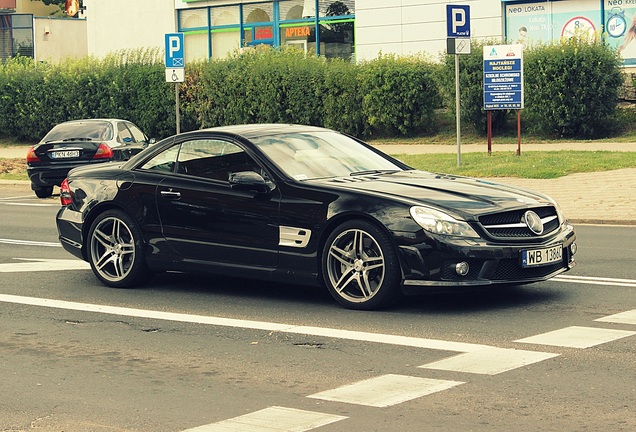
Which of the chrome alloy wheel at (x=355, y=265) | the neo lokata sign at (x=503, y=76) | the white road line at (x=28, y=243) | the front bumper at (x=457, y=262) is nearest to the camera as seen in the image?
the front bumper at (x=457, y=262)

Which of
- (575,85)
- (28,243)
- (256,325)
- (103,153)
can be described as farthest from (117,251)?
(575,85)

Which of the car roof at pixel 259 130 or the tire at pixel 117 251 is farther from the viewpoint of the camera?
the tire at pixel 117 251

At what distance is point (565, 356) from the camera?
24.2 ft

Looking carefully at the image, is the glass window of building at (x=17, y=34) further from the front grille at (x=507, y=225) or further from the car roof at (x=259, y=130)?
the front grille at (x=507, y=225)

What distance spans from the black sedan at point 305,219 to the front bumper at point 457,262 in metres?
0.01

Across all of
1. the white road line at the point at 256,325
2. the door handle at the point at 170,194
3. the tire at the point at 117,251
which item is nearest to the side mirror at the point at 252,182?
the door handle at the point at 170,194

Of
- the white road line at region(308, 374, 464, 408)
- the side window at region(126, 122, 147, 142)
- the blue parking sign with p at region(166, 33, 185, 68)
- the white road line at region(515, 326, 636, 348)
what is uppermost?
the blue parking sign with p at region(166, 33, 185, 68)

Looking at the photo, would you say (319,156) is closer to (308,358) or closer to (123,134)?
(308,358)

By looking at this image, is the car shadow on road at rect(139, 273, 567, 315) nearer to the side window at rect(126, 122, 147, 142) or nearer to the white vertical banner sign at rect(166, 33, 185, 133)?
the side window at rect(126, 122, 147, 142)

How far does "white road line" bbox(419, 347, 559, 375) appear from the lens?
7109 millimetres

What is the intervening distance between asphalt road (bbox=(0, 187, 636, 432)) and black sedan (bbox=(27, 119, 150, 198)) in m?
11.2

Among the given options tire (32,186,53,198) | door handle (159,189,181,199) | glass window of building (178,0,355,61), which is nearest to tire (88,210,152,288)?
door handle (159,189,181,199)

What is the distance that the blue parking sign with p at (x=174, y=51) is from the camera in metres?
24.1

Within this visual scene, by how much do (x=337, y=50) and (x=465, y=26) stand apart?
18921 mm
